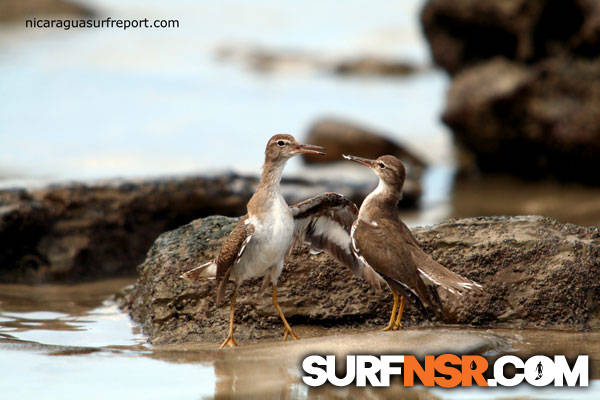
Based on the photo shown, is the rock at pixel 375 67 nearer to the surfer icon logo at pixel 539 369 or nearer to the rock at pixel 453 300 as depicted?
the rock at pixel 453 300

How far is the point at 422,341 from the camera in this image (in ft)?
15.9

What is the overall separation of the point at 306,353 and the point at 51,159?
39.7 feet

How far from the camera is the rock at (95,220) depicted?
8203mm

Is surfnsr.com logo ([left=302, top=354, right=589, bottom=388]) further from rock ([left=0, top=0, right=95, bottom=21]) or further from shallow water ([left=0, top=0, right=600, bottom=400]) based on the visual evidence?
rock ([left=0, top=0, right=95, bottom=21])

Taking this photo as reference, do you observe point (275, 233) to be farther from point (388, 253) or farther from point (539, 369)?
point (539, 369)

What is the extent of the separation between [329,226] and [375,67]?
20180 millimetres

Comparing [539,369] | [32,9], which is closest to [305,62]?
[32,9]

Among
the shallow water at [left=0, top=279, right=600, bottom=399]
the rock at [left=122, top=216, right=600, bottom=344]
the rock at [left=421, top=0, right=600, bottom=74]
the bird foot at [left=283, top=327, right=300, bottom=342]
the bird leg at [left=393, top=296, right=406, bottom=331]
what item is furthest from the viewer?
the rock at [left=421, top=0, right=600, bottom=74]

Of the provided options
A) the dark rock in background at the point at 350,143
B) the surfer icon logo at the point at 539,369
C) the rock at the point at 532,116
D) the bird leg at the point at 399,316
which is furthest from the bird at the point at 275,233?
the dark rock in background at the point at 350,143

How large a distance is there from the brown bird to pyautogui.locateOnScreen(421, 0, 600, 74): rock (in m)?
7.07

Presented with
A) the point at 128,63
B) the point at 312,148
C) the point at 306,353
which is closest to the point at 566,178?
the point at 312,148

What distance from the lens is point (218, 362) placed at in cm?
472

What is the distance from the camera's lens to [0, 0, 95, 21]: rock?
92.2 ft

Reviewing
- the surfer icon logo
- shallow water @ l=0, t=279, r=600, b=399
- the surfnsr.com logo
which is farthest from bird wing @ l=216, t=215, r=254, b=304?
the surfer icon logo
